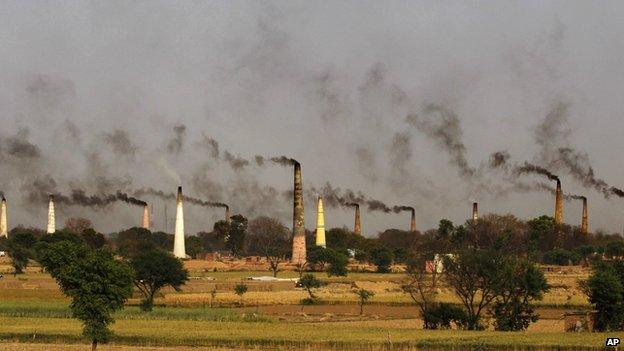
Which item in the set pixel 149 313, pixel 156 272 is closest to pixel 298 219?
pixel 156 272

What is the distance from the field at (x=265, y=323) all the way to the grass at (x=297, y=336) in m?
0.05

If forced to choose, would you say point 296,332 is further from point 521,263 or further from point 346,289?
point 346,289

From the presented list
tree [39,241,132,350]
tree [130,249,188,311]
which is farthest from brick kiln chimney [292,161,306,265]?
tree [39,241,132,350]

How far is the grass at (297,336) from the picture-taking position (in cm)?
4944

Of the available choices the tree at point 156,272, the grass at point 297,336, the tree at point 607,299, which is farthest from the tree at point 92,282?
the tree at point 156,272

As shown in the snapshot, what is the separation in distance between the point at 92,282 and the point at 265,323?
17.2 meters

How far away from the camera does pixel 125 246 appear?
187375 millimetres

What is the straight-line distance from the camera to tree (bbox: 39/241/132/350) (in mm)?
50875

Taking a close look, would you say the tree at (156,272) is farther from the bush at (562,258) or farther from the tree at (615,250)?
the bush at (562,258)

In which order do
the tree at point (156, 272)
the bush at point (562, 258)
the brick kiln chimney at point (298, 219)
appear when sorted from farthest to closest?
the bush at point (562, 258) < the brick kiln chimney at point (298, 219) < the tree at point (156, 272)

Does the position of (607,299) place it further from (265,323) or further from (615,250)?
(615,250)

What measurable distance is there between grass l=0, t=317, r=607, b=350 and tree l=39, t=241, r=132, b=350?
6.28ft

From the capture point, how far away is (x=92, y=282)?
2039 inches

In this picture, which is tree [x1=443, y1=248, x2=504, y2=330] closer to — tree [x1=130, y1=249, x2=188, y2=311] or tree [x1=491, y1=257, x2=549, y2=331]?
tree [x1=491, y1=257, x2=549, y2=331]
